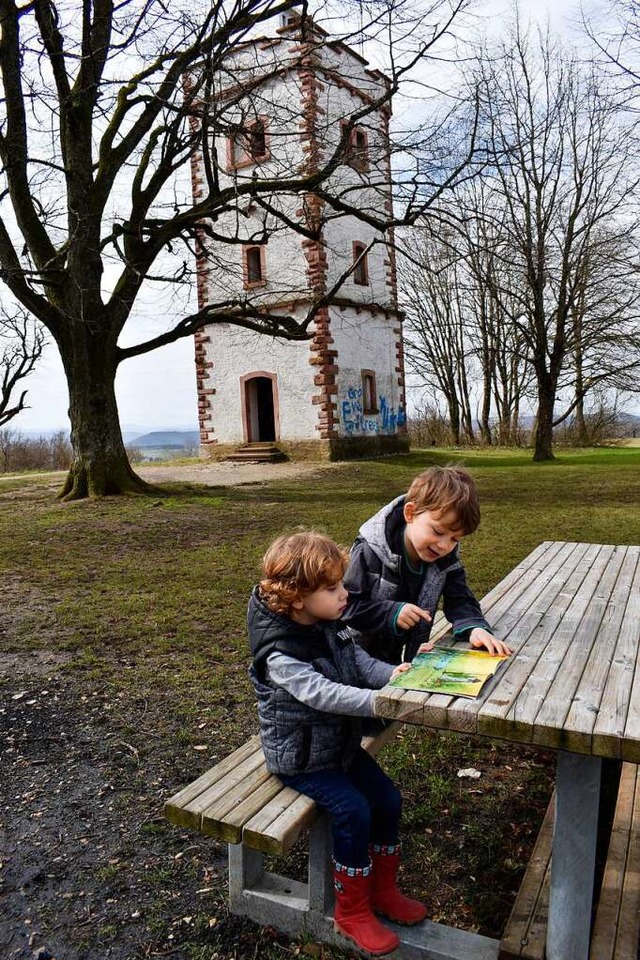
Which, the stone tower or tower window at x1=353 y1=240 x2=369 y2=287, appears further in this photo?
tower window at x1=353 y1=240 x2=369 y2=287

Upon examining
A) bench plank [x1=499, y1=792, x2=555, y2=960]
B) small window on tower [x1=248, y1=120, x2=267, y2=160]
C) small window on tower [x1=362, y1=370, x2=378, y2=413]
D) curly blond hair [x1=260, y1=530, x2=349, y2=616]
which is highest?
small window on tower [x1=248, y1=120, x2=267, y2=160]

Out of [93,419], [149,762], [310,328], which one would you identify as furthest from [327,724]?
[310,328]

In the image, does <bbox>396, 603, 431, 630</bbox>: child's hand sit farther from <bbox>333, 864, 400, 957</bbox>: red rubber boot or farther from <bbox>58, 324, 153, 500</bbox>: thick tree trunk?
<bbox>58, 324, 153, 500</bbox>: thick tree trunk

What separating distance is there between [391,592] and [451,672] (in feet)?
2.06

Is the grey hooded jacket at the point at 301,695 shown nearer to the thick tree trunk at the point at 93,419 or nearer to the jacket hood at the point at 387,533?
the jacket hood at the point at 387,533

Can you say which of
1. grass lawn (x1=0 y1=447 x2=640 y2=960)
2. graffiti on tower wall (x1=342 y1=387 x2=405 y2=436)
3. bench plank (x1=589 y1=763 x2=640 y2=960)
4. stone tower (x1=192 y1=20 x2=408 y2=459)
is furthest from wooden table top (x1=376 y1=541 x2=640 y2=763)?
graffiti on tower wall (x1=342 y1=387 x2=405 y2=436)

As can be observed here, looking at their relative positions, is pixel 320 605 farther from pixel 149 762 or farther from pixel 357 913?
pixel 149 762

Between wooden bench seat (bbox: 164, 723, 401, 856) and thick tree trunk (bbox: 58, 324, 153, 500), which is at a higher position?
thick tree trunk (bbox: 58, 324, 153, 500)

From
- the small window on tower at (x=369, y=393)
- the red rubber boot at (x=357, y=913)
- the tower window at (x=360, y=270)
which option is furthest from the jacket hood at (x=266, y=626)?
the tower window at (x=360, y=270)

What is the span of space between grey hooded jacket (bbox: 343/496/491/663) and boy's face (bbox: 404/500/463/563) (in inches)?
2.0

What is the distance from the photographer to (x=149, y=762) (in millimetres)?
3605

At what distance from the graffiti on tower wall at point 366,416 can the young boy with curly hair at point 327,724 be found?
20.2 meters

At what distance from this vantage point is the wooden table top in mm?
1927

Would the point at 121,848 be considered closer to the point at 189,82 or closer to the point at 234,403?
the point at 189,82
